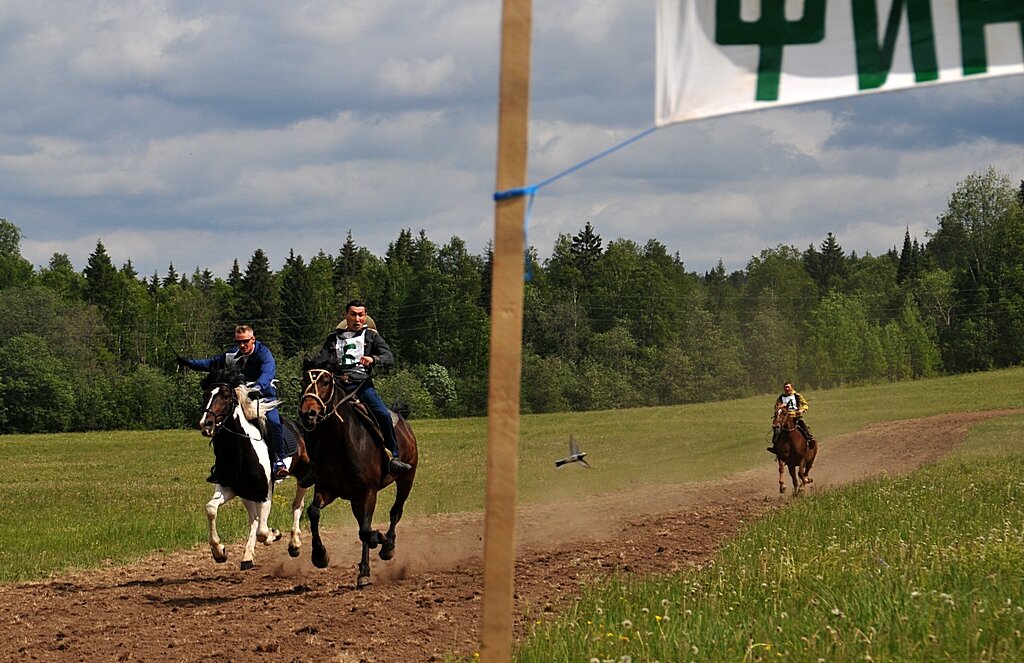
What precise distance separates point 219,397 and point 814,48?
10008 millimetres

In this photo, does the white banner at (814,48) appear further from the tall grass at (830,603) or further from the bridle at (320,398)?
the bridle at (320,398)

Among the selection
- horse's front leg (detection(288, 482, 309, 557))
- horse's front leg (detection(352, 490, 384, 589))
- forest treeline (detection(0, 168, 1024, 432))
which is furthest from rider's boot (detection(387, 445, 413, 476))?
forest treeline (detection(0, 168, 1024, 432))

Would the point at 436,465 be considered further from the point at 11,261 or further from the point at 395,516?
the point at 11,261

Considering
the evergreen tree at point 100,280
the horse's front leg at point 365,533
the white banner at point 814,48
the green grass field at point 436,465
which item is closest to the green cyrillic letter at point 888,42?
the white banner at point 814,48

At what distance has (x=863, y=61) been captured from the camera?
212 inches

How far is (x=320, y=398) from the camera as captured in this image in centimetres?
1346

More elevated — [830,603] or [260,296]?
[260,296]

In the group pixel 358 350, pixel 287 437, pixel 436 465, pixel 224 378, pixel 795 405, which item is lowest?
pixel 436 465

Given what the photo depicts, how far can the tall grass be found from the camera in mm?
7168

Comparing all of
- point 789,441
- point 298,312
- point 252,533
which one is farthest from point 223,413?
point 298,312

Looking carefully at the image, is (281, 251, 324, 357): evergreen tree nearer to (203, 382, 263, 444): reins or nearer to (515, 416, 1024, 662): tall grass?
(203, 382, 263, 444): reins

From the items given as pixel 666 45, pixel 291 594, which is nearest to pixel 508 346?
pixel 666 45

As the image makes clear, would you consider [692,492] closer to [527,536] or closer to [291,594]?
[527,536]

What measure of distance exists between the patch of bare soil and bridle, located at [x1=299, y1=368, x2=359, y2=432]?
6.17ft
